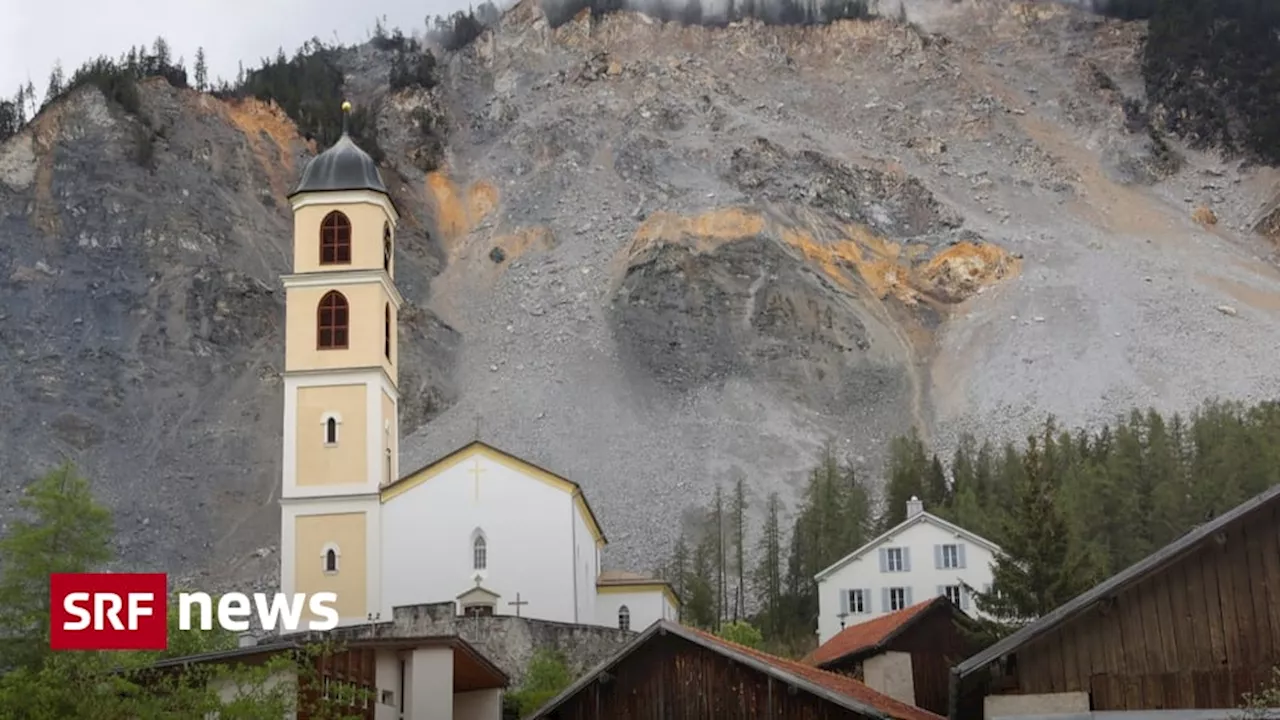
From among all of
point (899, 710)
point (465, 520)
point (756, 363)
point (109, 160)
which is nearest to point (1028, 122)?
point (756, 363)

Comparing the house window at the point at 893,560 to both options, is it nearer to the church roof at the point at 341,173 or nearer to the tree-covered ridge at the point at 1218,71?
the church roof at the point at 341,173

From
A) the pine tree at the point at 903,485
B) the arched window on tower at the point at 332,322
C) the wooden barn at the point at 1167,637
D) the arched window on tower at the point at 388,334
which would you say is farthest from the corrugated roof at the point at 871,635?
the pine tree at the point at 903,485

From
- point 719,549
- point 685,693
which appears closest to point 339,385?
point 719,549

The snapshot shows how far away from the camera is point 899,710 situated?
85.7 feet

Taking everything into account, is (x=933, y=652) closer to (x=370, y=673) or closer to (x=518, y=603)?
(x=370, y=673)

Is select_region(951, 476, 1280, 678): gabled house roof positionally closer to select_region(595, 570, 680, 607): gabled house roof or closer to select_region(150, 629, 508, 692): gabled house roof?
select_region(150, 629, 508, 692): gabled house roof

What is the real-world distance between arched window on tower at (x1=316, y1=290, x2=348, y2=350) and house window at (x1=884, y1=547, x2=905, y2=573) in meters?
21.0

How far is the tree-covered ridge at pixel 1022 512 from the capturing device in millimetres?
38531

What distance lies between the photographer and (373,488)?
2143 inches

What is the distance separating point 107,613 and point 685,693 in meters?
13.0

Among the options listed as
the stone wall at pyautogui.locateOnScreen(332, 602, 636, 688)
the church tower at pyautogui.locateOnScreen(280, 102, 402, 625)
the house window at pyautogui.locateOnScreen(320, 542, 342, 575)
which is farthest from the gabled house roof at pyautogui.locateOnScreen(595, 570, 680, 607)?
the stone wall at pyautogui.locateOnScreen(332, 602, 636, 688)

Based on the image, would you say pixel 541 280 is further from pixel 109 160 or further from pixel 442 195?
pixel 109 160

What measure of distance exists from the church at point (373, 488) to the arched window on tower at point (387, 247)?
173 mm

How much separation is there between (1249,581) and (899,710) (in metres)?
8.52
